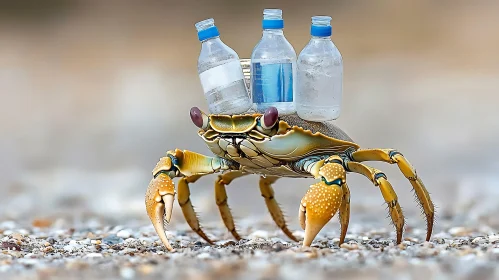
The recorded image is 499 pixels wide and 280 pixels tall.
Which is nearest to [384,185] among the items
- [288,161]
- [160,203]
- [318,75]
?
[288,161]

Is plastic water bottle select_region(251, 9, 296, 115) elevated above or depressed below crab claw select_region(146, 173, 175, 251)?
above

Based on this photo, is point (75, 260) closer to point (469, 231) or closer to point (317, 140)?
point (317, 140)

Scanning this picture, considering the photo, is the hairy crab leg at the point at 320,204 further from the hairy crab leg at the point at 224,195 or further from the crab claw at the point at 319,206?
the hairy crab leg at the point at 224,195

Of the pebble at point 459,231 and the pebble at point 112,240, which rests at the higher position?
the pebble at point 112,240

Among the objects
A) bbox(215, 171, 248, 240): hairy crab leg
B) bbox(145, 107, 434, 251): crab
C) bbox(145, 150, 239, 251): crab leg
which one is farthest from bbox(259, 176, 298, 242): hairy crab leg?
bbox(145, 107, 434, 251): crab

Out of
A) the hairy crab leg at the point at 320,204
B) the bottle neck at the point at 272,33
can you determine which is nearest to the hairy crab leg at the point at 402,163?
the hairy crab leg at the point at 320,204

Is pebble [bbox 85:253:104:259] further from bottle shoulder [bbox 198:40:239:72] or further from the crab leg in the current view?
bottle shoulder [bbox 198:40:239:72]
